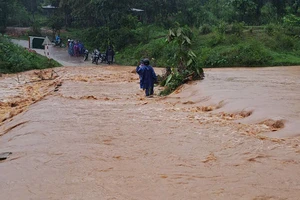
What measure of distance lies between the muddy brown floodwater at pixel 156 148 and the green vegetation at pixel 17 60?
12.0 metres

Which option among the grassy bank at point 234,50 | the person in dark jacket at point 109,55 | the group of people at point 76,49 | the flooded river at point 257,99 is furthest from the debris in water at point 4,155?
the group of people at point 76,49

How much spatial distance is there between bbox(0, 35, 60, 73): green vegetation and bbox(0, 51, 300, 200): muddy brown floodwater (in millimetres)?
11982

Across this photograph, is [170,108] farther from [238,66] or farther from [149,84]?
[238,66]

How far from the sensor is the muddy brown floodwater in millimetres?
4238

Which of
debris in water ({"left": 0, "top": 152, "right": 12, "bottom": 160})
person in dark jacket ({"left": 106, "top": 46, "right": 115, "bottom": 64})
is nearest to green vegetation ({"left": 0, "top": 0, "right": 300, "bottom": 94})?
person in dark jacket ({"left": 106, "top": 46, "right": 115, "bottom": 64})

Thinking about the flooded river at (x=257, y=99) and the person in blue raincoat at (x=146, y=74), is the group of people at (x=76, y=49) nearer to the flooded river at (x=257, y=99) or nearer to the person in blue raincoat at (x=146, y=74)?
the flooded river at (x=257, y=99)

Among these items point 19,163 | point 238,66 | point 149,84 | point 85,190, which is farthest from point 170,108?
point 238,66

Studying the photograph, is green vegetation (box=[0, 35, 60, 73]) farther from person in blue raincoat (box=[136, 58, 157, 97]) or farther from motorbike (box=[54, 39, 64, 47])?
person in blue raincoat (box=[136, 58, 157, 97])

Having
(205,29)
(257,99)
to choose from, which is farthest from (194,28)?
(257,99)

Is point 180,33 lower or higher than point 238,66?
higher

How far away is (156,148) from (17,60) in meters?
17.9

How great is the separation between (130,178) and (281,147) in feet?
7.41

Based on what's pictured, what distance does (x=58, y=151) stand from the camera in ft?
18.6

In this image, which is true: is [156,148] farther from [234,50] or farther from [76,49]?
[76,49]
